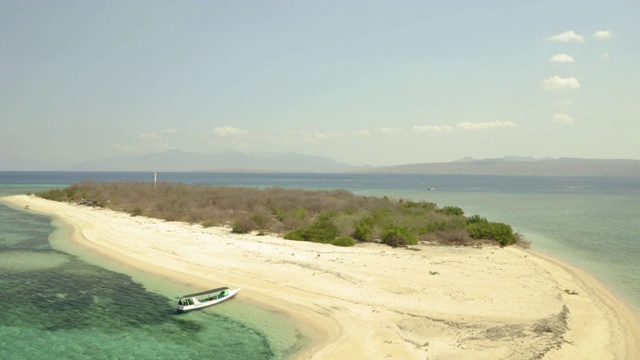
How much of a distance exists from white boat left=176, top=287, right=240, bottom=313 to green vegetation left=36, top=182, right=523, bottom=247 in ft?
39.2

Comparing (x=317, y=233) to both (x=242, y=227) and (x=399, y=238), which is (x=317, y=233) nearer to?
(x=399, y=238)

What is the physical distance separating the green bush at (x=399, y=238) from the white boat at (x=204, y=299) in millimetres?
13374

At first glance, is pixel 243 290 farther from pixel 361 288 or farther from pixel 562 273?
pixel 562 273

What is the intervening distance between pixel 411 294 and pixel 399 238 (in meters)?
10.6

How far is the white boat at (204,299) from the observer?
1541cm

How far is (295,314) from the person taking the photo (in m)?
15.4

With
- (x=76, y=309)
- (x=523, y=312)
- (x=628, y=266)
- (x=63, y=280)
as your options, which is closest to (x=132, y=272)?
(x=63, y=280)

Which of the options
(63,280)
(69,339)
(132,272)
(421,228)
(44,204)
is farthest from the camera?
(44,204)

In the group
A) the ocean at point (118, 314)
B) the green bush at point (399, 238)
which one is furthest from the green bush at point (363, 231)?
the ocean at point (118, 314)

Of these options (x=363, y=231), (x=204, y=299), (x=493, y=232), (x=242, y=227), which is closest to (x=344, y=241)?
(x=363, y=231)

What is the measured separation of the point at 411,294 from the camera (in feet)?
57.6

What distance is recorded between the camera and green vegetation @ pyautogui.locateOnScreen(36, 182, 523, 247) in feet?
97.1

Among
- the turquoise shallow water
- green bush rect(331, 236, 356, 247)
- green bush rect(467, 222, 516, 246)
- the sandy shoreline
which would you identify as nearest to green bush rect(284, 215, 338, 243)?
green bush rect(331, 236, 356, 247)

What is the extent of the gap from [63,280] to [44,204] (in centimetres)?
4400
